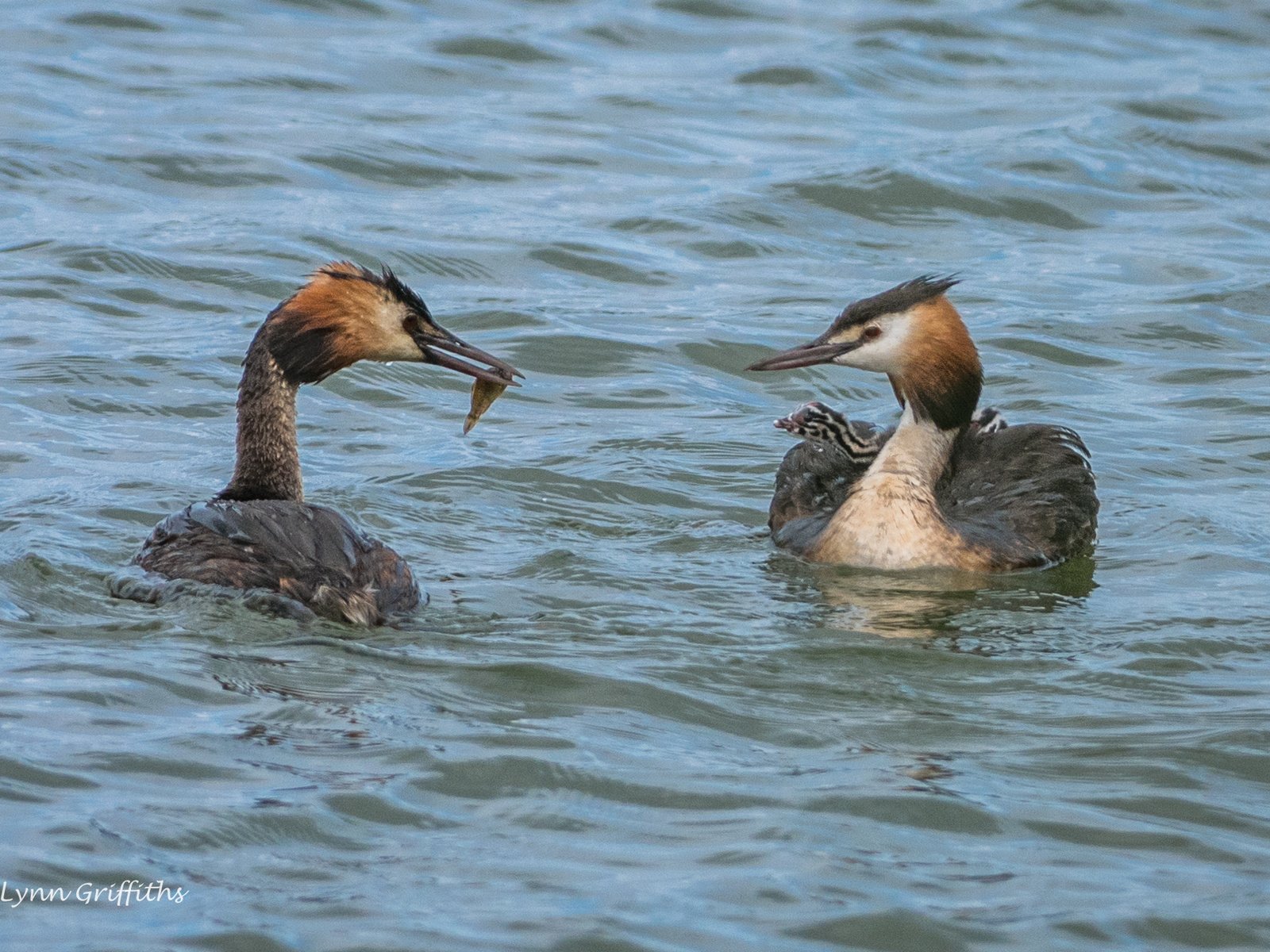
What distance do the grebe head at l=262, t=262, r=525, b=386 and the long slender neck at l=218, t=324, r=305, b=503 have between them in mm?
52

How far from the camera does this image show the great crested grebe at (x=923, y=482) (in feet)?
26.8

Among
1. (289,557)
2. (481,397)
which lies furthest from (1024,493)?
(289,557)

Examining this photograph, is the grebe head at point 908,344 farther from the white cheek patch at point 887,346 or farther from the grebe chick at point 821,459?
the grebe chick at point 821,459

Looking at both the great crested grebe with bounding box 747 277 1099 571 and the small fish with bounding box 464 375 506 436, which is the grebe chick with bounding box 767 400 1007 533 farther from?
the small fish with bounding box 464 375 506 436

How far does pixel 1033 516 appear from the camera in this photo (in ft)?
27.4

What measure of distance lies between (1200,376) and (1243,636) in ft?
12.8

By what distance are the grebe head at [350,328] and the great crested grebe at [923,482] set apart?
1313 mm

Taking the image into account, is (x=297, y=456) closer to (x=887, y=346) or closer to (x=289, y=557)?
(x=289, y=557)

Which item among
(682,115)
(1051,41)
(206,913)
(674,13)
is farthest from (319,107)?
(206,913)

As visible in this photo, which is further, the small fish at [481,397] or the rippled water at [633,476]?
the small fish at [481,397]

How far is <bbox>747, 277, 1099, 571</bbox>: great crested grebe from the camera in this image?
26.8 ft

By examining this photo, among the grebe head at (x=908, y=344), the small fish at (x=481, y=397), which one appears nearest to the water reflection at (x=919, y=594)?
the grebe head at (x=908, y=344)

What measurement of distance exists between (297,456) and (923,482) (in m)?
2.48

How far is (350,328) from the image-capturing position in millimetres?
7496
